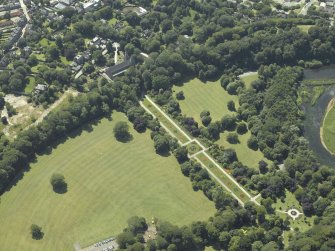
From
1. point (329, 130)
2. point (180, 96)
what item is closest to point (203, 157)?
point (180, 96)

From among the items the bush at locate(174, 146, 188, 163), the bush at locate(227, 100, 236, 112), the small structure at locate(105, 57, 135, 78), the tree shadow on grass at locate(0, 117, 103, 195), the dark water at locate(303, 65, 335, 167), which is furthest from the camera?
the small structure at locate(105, 57, 135, 78)

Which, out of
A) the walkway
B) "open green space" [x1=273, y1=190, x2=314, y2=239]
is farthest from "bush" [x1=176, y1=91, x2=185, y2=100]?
"open green space" [x1=273, y1=190, x2=314, y2=239]

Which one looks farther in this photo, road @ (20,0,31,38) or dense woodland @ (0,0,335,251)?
road @ (20,0,31,38)

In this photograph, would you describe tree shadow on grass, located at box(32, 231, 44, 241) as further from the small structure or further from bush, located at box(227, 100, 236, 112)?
bush, located at box(227, 100, 236, 112)

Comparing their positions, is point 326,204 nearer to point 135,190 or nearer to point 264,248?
point 264,248

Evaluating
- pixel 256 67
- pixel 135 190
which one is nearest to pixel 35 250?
pixel 135 190

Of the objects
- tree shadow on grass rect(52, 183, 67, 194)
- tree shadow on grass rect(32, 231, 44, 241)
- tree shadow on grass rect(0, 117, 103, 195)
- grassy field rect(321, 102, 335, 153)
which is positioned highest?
grassy field rect(321, 102, 335, 153)

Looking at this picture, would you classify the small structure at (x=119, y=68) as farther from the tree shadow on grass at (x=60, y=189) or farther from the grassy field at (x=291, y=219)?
the grassy field at (x=291, y=219)
